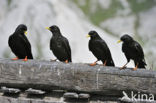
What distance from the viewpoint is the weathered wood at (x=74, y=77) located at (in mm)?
7375

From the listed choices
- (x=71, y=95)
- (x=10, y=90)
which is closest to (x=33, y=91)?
(x=10, y=90)

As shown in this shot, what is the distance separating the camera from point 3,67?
845 centimetres

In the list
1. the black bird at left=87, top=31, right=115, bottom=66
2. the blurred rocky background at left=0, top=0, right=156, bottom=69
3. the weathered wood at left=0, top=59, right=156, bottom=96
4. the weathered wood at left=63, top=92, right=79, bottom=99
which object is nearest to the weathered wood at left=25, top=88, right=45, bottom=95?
the weathered wood at left=0, top=59, right=156, bottom=96

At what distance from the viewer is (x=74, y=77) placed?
7832 mm

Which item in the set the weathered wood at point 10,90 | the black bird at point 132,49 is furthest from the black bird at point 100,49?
the weathered wood at point 10,90

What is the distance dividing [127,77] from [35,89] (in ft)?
→ 6.97

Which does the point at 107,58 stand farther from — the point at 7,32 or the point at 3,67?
the point at 7,32

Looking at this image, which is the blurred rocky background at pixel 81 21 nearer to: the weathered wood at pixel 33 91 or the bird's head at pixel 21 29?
the bird's head at pixel 21 29

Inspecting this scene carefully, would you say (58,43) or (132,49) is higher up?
(58,43)

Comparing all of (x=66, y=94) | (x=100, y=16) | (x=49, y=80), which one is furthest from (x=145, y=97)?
(x=100, y=16)

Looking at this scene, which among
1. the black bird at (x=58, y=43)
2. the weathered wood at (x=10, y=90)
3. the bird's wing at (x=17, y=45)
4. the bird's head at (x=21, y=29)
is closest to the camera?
the weathered wood at (x=10, y=90)

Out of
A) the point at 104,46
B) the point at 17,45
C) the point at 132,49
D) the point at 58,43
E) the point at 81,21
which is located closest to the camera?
the point at 132,49

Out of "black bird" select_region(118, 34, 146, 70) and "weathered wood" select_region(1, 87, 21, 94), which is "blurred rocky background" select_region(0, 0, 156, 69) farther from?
"weathered wood" select_region(1, 87, 21, 94)

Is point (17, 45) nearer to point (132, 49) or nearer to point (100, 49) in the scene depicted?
point (100, 49)
